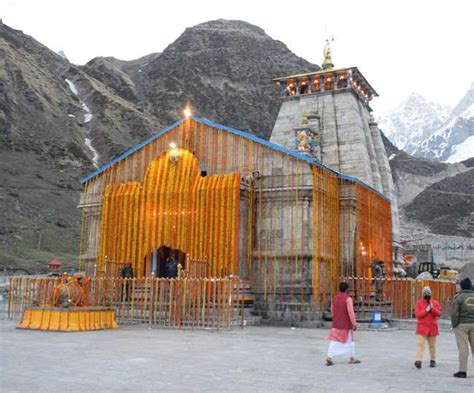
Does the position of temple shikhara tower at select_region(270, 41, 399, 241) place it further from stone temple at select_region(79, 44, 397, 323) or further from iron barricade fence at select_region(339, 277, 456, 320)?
iron barricade fence at select_region(339, 277, 456, 320)

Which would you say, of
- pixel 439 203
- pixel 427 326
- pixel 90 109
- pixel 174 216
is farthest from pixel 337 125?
pixel 90 109

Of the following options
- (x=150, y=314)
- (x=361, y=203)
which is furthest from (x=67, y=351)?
(x=361, y=203)

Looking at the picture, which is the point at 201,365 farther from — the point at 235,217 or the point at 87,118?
the point at 87,118

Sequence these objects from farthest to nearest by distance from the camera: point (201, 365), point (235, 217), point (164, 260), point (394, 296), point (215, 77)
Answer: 1. point (215, 77)
2. point (164, 260)
3. point (394, 296)
4. point (235, 217)
5. point (201, 365)

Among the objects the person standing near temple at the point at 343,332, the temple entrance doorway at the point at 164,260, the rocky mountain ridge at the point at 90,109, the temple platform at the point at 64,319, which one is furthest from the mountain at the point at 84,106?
the person standing near temple at the point at 343,332

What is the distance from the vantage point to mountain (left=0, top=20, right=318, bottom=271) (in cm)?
7625

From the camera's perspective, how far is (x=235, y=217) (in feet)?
76.8

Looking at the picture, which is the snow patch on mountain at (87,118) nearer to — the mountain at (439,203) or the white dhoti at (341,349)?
the mountain at (439,203)

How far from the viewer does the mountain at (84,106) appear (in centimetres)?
7625

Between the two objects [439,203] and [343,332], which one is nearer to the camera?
[343,332]

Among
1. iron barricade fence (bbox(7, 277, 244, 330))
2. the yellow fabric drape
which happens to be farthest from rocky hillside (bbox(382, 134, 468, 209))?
iron barricade fence (bbox(7, 277, 244, 330))

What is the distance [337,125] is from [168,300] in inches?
654

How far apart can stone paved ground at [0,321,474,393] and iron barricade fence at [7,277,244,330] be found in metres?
2.39

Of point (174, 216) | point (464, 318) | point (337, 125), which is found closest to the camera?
point (464, 318)
